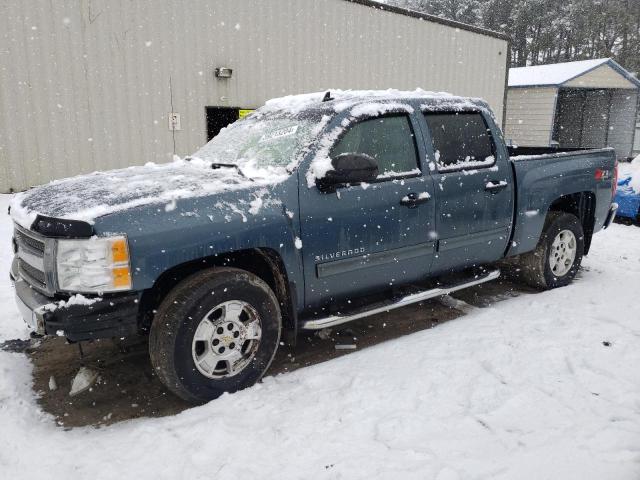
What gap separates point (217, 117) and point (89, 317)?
9373 mm

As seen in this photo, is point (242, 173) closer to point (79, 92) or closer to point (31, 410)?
point (31, 410)

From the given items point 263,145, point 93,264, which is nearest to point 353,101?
point 263,145

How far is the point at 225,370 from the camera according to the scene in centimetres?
314

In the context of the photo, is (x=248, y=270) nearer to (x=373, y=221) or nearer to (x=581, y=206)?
(x=373, y=221)

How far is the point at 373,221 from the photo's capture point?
11.7 feet

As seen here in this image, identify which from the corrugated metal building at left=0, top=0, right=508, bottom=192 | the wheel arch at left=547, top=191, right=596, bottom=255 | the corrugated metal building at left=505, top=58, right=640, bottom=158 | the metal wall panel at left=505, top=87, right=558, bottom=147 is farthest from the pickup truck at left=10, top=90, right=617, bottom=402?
the metal wall panel at left=505, top=87, right=558, bottom=147

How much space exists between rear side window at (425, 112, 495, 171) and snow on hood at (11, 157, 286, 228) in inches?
59.5

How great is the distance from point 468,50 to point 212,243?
48.4 ft

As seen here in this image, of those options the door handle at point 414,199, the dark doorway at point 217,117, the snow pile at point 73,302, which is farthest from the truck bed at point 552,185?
the dark doorway at point 217,117

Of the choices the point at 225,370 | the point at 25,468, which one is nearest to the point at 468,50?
the point at 225,370

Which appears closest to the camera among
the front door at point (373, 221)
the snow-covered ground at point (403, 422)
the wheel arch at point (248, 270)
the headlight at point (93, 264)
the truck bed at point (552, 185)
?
the snow-covered ground at point (403, 422)

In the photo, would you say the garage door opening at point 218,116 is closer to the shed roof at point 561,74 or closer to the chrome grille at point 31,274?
the chrome grille at point 31,274

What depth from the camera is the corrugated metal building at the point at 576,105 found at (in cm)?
2039

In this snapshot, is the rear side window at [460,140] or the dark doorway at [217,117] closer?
the rear side window at [460,140]
